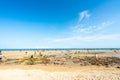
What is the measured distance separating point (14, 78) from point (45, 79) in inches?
102

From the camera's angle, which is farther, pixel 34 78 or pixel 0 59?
pixel 0 59

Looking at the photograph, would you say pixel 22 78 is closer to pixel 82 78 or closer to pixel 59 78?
pixel 59 78

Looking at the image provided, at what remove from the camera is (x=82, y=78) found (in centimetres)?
1273

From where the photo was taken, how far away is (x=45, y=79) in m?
12.5

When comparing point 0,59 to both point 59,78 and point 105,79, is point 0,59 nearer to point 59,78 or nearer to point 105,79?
point 59,78

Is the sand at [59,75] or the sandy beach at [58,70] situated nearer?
the sand at [59,75]

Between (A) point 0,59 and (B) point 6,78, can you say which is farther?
(A) point 0,59

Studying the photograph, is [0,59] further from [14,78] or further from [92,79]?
[92,79]

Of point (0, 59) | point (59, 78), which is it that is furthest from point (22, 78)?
point (0, 59)

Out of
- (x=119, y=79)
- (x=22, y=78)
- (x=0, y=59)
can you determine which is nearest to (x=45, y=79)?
(x=22, y=78)

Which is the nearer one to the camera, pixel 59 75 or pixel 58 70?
pixel 59 75

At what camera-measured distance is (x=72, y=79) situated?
41.1 feet

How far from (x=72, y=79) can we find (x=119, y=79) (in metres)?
3.72

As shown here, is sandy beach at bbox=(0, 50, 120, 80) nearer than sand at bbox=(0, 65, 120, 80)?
No
